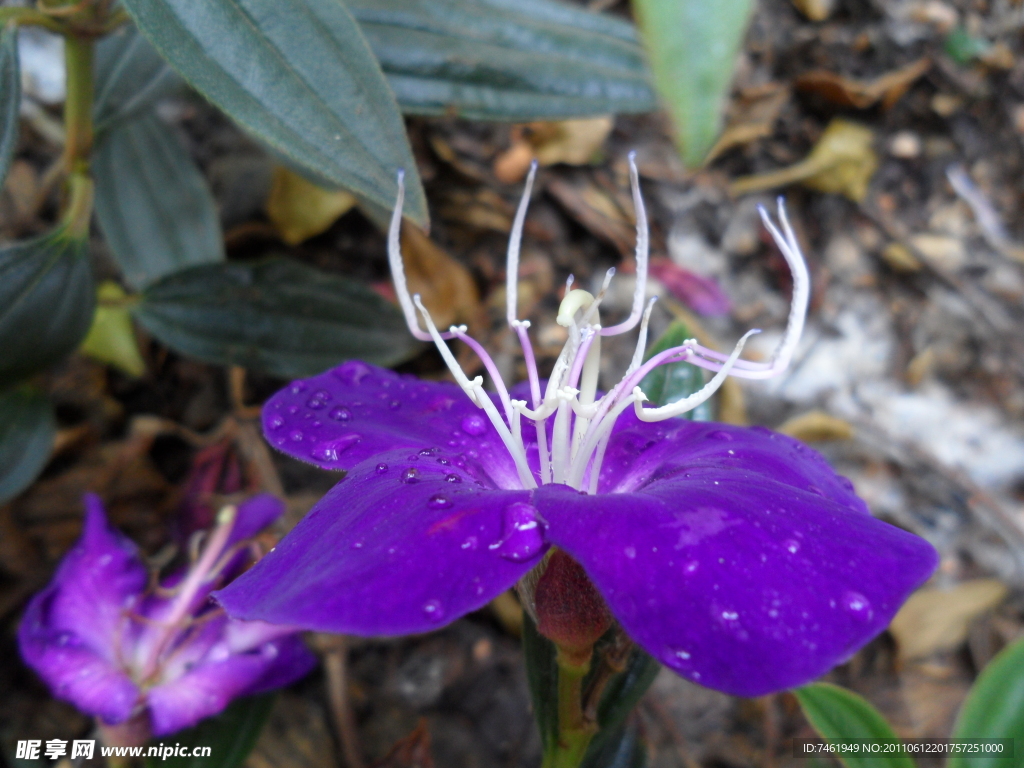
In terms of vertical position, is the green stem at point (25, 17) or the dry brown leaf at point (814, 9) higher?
the green stem at point (25, 17)

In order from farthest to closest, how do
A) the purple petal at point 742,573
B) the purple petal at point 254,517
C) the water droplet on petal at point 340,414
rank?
the purple petal at point 254,517 → the water droplet on petal at point 340,414 → the purple petal at point 742,573

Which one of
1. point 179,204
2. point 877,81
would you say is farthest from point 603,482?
point 877,81

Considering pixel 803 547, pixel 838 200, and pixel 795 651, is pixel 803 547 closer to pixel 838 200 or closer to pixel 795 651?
pixel 795 651

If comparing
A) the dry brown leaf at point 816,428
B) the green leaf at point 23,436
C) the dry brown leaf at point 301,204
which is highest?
the dry brown leaf at point 301,204

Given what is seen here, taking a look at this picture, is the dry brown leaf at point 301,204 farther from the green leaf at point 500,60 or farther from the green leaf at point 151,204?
the green leaf at point 500,60

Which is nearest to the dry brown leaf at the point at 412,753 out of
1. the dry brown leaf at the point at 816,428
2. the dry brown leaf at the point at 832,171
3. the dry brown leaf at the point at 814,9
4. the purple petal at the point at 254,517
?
the purple petal at the point at 254,517

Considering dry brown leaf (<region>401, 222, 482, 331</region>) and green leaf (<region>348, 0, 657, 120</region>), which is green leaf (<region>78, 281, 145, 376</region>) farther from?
green leaf (<region>348, 0, 657, 120</region>)

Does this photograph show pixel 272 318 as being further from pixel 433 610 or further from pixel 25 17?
pixel 433 610

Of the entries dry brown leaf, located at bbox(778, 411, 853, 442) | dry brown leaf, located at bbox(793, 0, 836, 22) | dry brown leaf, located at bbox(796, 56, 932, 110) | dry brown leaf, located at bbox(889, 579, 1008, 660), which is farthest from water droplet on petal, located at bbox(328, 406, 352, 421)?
dry brown leaf, located at bbox(793, 0, 836, 22)
